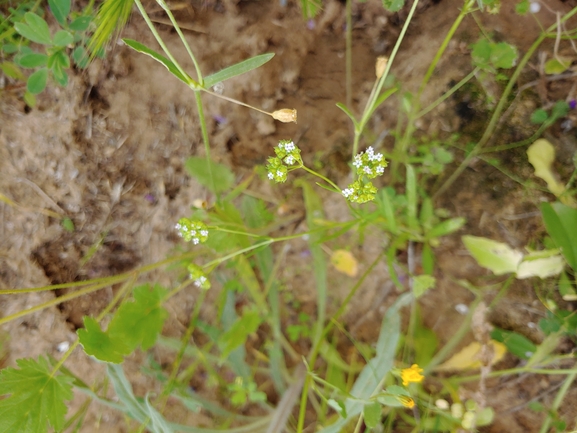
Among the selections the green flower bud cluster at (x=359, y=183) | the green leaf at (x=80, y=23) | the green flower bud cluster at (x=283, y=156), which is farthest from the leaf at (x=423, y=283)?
the green leaf at (x=80, y=23)

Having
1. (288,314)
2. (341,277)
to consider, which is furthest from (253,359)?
(341,277)

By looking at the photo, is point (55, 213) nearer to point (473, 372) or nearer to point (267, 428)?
point (267, 428)

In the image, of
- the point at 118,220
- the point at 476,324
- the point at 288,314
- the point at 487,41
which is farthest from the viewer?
the point at 288,314

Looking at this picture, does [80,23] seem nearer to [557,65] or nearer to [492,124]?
[492,124]

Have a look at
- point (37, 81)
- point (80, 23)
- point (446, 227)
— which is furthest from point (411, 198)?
point (37, 81)

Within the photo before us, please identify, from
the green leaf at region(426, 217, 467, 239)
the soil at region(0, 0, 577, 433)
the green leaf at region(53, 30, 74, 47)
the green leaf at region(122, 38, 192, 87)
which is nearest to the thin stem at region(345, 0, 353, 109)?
the soil at region(0, 0, 577, 433)
